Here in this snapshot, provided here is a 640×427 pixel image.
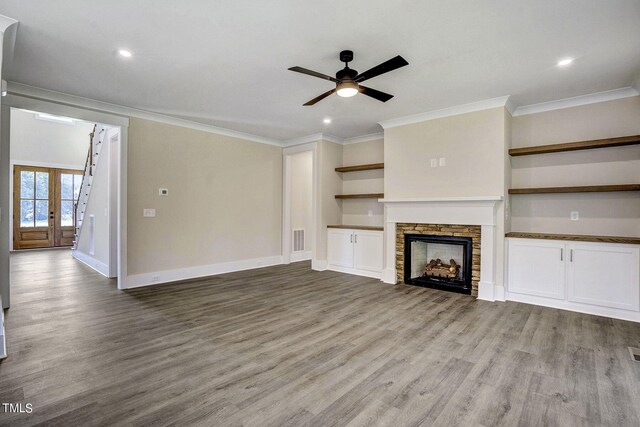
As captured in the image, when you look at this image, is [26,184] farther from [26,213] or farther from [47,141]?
[47,141]

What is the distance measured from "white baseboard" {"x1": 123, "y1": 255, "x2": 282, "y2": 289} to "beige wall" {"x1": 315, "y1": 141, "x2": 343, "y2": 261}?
3.94ft

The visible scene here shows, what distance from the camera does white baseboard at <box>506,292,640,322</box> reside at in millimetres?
3524

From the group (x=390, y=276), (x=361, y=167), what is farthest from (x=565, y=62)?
(x=390, y=276)

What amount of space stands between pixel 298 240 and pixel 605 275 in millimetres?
5466

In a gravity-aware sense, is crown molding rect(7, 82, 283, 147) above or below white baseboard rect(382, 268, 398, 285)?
above

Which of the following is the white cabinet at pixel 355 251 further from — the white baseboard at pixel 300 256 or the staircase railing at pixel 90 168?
the staircase railing at pixel 90 168

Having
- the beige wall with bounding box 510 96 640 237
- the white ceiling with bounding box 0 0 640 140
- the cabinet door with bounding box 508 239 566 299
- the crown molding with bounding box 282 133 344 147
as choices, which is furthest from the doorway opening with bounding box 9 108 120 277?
the beige wall with bounding box 510 96 640 237

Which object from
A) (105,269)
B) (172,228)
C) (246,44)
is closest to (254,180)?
(172,228)

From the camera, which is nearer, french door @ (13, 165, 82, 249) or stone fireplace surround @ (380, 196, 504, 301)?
stone fireplace surround @ (380, 196, 504, 301)

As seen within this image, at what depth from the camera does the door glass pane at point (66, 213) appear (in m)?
9.13

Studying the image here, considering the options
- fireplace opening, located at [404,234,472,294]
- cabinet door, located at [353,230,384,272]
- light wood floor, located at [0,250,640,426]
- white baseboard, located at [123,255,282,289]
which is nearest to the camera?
light wood floor, located at [0,250,640,426]

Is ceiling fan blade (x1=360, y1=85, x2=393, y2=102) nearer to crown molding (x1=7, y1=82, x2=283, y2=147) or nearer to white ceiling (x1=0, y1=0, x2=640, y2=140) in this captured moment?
white ceiling (x1=0, y1=0, x2=640, y2=140)

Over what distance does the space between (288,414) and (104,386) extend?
1.34 metres

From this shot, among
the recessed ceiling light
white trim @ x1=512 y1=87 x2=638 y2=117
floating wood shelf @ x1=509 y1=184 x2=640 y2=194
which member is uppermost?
the recessed ceiling light
